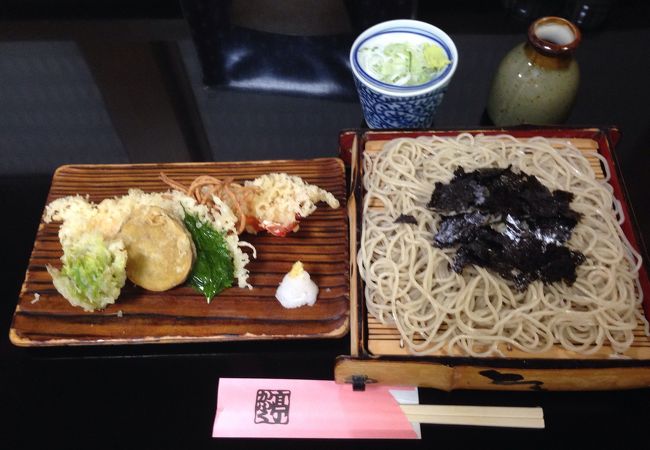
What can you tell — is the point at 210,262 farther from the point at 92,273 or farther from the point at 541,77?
the point at 541,77

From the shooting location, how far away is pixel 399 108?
2439 millimetres

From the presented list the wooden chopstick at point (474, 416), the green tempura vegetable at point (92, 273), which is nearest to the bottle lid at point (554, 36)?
the wooden chopstick at point (474, 416)

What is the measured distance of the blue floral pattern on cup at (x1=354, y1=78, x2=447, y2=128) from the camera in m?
2.39

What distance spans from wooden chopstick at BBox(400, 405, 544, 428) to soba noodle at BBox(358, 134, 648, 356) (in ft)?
0.83

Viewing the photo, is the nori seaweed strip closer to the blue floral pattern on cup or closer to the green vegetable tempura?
the blue floral pattern on cup

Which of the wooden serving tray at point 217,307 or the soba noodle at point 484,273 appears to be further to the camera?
the wooden serving tray at point 217,307

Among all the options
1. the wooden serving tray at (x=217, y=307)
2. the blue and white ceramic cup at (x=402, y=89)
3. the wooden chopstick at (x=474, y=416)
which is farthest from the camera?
the blue and white ceramic cup at (x=402, y=89)

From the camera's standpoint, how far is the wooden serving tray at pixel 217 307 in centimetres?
206

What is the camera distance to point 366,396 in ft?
6.56

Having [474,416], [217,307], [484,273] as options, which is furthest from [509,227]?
[217,307]

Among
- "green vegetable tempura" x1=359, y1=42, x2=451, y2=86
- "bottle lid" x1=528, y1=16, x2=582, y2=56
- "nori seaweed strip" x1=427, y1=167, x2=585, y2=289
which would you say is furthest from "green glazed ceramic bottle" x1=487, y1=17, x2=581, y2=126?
"nori seaweed strip" x1=427, y1=167, x2=585, y2=289

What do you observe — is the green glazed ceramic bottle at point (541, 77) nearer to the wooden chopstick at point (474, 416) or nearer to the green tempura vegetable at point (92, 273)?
the wooden chopstick at point (474, 416)

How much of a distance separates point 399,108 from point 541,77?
0.65 m

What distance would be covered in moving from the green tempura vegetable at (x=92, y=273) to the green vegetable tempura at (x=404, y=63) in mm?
1372
